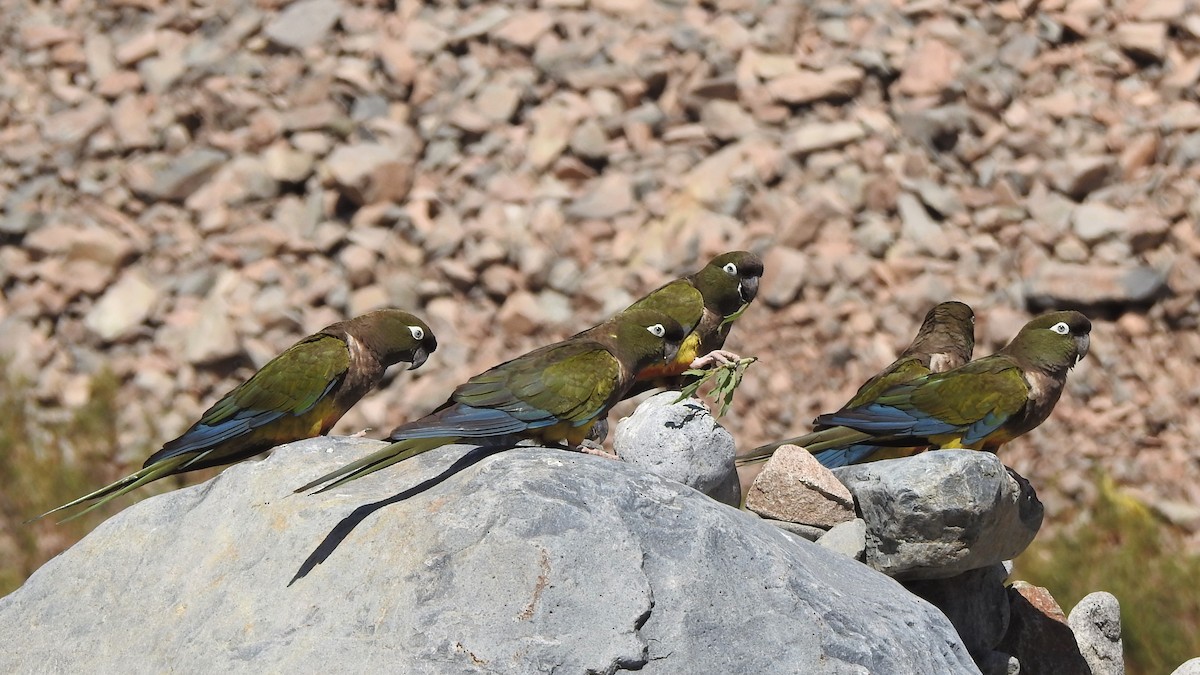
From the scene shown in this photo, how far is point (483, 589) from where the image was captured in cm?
513

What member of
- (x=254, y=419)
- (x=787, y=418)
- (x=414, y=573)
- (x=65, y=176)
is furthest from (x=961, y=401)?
(x=65, y=176)

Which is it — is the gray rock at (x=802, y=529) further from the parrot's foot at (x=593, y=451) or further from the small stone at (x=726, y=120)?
the small stone at (x=726, y=120)

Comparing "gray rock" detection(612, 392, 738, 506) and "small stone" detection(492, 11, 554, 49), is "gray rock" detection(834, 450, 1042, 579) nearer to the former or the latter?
"gray rock" detection(612, 392, 738, 506)

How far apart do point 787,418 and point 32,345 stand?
25.6 feet

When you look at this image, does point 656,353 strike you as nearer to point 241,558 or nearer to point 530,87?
point 241,558

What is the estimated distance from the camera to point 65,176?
15.9 metres

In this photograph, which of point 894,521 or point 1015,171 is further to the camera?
point 1015,171

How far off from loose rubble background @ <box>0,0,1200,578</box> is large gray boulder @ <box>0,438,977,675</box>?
22.0 ft

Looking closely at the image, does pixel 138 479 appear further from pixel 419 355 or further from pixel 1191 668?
pixel 1191 668

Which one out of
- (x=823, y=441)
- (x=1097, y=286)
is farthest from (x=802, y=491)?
(x=1097, y=286)

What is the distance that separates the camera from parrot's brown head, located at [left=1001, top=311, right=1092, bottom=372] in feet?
22.0

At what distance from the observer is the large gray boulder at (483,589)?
201 inches

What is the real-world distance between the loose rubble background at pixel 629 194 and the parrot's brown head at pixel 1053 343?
16.9 ft

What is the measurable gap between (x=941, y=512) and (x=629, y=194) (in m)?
7.75
